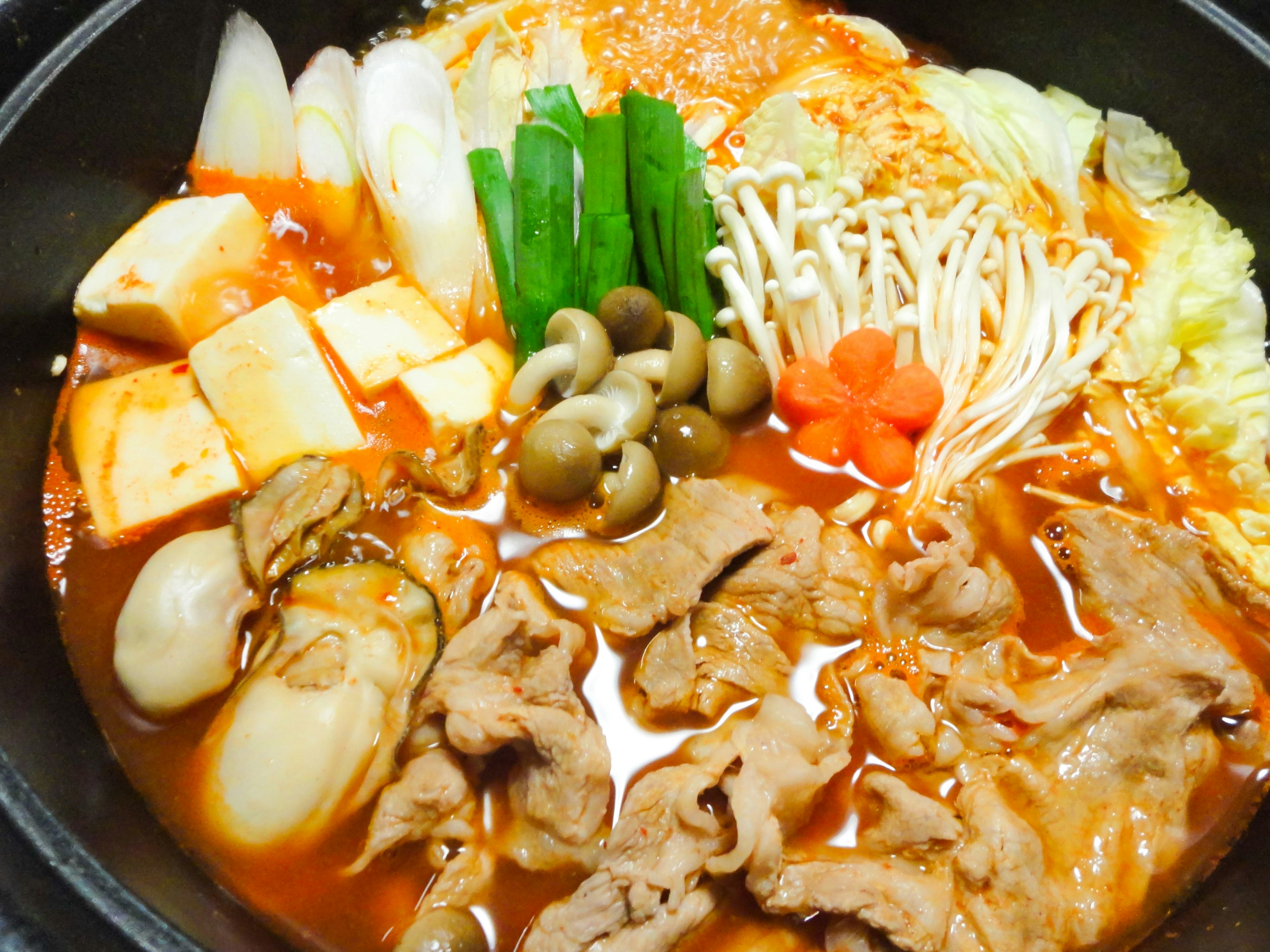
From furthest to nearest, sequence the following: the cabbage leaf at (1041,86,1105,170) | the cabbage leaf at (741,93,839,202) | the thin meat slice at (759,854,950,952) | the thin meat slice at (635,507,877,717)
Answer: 1. the cabbage leaf at (1041,86,1105,170)
2. the cabbage leaf at (741,93,839,202)
3. the thin meat slice at (635,507,877,717)
4. the thin meat slice at (759,854,950,952)

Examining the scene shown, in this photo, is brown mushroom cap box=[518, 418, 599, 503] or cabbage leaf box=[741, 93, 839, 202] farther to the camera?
cabbage leaf box=[741, 93, 839, 202]

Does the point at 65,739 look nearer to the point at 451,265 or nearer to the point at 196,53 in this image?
the point at 451,265

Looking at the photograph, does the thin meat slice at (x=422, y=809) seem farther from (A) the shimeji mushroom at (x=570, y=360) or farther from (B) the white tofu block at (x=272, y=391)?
(A) the shimeji mushroom at (x=570, y=360)

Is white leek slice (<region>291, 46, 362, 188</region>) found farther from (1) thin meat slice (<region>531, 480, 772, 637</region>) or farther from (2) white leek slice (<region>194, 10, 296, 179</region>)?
(1) thin meat slice (<region>531, 480, 772, 637</region>)

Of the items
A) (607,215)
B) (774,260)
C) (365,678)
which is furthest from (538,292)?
(365,678)

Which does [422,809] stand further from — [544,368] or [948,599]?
[948,599]

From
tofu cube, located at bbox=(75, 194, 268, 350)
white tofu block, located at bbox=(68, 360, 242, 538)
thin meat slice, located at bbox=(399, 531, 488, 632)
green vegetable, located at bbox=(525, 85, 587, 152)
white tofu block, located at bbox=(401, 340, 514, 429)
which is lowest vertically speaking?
white tofu block, located at bbox=(68, 360, 242, 538)

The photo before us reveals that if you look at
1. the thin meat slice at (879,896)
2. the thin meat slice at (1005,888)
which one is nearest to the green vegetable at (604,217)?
the thin meat slice at (879,896)

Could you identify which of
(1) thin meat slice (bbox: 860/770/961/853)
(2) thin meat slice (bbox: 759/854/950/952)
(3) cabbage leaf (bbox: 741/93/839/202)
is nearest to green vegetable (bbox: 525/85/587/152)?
(3) cabbage leaf (bbox: 741/93/839/202)
